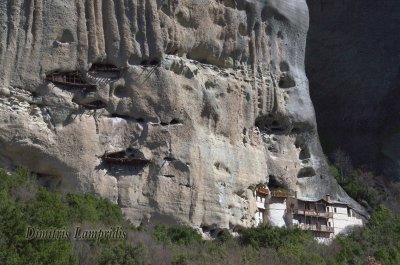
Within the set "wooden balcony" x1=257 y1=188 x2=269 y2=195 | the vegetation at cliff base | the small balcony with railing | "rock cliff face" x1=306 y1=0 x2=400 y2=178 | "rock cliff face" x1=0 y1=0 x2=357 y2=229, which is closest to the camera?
the vegetation at cliff base

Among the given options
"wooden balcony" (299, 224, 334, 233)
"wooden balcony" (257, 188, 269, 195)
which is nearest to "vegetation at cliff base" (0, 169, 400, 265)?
"wooden balcony" (299, 224, 334, 233)

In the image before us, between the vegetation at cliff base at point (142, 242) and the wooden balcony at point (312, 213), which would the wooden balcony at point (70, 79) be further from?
the wooden balcony at point (312, 213)

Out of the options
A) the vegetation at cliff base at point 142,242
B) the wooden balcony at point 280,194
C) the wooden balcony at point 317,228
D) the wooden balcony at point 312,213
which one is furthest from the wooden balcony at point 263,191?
the vegetation at cliff base at point 142,242

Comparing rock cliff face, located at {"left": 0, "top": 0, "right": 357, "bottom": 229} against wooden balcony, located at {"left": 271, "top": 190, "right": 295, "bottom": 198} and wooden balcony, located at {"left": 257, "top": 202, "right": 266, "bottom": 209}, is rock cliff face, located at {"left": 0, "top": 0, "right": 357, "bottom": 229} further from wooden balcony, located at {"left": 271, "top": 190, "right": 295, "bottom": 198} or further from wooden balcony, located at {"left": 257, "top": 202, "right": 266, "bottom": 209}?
wooden balcony, located at {"left": 257, "top": 202, "right": 266, "bottom": 209}

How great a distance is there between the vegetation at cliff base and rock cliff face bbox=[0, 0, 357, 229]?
3.02 feet

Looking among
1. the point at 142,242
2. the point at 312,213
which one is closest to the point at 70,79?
the point at 142,242

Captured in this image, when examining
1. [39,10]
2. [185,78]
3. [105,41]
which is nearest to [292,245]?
[185,78]

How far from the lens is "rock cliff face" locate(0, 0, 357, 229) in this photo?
21031 mm

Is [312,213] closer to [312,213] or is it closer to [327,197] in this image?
[312,213]

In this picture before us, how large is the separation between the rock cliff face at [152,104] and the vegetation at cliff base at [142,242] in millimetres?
922

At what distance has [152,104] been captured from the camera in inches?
902

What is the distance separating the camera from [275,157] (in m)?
26.7

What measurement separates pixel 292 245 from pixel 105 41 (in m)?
7.87

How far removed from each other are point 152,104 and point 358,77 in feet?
54.8
